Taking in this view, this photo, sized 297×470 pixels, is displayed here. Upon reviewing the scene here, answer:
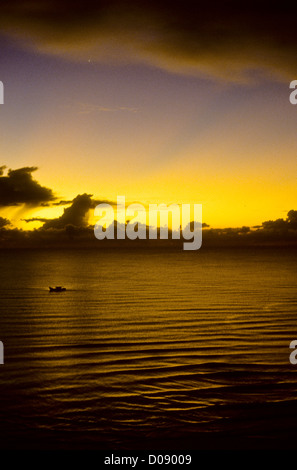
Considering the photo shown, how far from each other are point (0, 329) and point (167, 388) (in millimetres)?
Answer: 16471

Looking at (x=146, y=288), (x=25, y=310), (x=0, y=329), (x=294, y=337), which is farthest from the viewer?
(x=146, y=288)

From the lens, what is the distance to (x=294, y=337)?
92.2 ft

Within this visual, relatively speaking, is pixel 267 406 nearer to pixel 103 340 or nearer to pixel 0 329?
pixel 103 340

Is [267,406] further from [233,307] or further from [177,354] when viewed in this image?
[233,307]

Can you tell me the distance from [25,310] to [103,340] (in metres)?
15.0

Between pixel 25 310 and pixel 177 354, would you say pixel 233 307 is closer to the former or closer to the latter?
pixel 25 310

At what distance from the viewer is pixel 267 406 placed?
15883 mm
